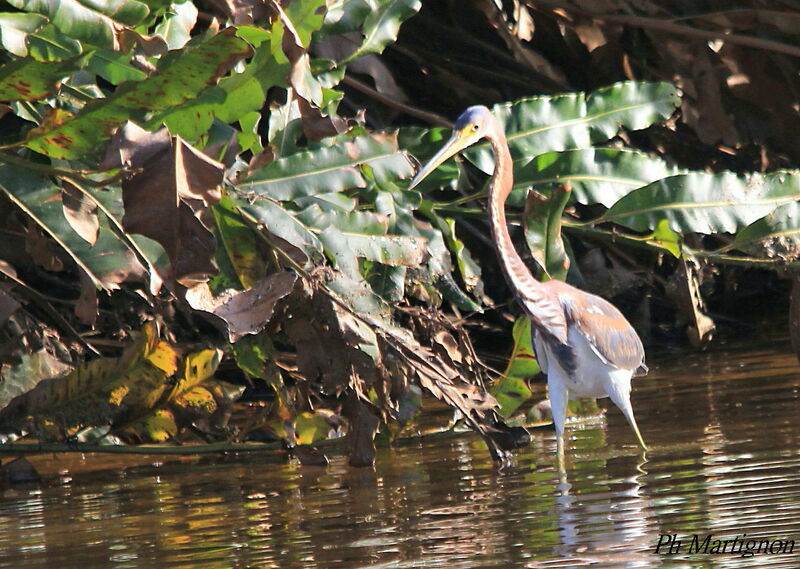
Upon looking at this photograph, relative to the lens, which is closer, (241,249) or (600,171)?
(241,249)

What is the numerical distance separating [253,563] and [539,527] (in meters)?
0.80

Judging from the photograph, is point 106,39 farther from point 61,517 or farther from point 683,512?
point 683,512

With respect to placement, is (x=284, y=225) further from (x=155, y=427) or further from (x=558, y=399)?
(x=558, y=399)

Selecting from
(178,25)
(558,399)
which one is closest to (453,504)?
(558,399)

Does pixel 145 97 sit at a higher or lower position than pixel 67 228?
higher

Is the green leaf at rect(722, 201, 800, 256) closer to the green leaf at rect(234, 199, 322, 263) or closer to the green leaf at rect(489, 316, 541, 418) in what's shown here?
the green leaf at rect(489, 316, 541, 418)

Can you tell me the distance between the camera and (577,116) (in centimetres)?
612

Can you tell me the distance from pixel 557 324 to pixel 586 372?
0.77 feet

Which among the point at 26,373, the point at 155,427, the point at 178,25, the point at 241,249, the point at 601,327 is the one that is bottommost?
the point at 155,427

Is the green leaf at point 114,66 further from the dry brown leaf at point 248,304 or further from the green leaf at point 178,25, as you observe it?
the dry brown leaf at point 248,304

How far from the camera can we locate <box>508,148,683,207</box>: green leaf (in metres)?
5.94

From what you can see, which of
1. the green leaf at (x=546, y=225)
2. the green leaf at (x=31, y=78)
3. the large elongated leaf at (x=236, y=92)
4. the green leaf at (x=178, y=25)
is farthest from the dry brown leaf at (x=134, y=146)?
the green leaf at (x=546, y=225)

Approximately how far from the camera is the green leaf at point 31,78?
4.35 metres

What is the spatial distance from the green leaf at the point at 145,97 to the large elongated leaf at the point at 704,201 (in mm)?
2265
